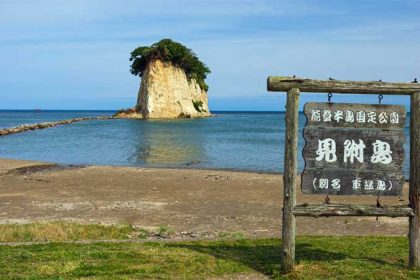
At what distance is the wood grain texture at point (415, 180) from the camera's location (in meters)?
7.28

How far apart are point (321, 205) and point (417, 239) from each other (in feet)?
4.95

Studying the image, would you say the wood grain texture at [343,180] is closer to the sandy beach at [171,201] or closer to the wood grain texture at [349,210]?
the wood grain texture at [349,210]

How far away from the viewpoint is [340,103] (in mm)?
7312

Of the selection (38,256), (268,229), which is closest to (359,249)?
(268,229)

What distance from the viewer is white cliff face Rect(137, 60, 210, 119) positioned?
318ft

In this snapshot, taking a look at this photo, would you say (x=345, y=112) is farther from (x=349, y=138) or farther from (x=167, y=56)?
(x=167, y=56)

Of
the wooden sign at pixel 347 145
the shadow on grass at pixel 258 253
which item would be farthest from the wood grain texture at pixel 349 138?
the shadow on grass at pixel 258 253

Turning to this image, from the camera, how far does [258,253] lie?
8.65 meters

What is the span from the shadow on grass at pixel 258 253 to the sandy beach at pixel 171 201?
7.67 feet

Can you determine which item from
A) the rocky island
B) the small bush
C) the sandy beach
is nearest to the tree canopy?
the rocky island

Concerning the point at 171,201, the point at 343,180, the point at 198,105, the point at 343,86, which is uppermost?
the point at 198,105

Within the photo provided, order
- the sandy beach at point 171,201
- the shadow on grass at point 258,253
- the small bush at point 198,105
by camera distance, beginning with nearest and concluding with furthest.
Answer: the shadow on grass at point 258,253 → the sandy beach at point 171,201 → the small bush at point 198,105

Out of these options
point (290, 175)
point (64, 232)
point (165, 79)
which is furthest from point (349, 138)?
point (165, 79)

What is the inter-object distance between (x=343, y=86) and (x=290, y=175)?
1.50 meters
